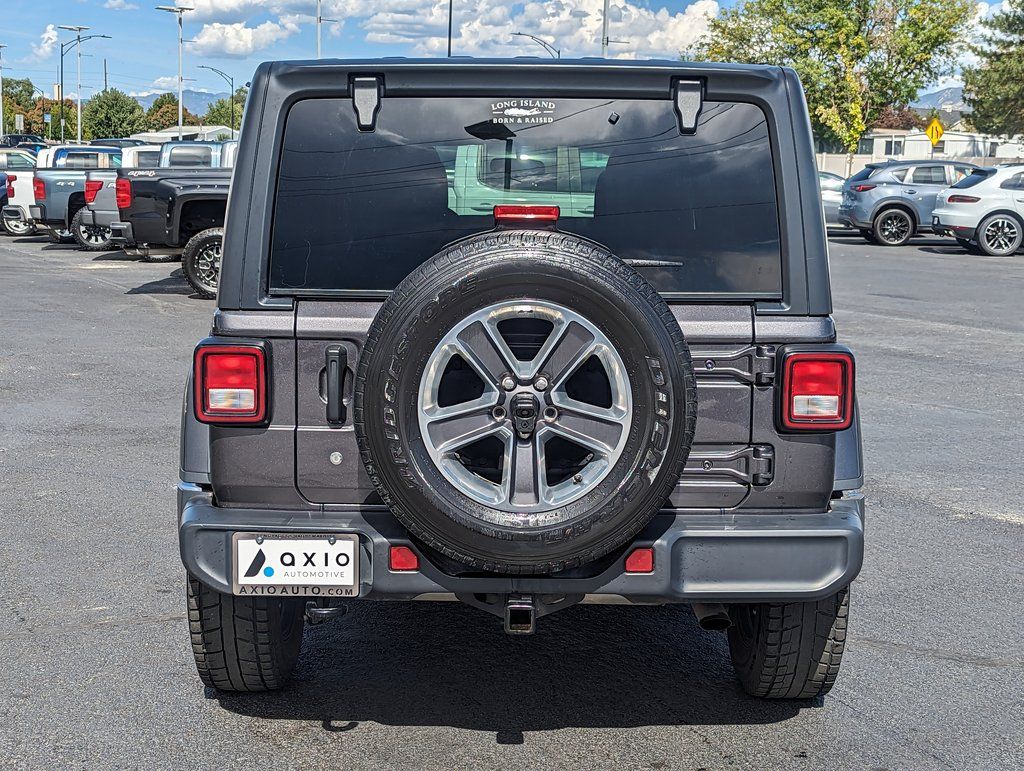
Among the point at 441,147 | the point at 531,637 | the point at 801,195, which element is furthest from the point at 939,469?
the point at 441,147

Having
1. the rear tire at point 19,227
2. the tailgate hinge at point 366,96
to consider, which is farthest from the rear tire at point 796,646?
the rear tire at point 19,227

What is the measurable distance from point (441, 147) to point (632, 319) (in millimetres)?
823

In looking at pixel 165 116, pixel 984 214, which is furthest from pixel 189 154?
pixel 165 116

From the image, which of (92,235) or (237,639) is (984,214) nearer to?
(92,235)

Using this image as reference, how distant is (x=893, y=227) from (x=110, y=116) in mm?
91430

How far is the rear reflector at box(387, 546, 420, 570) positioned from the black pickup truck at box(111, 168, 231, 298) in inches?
480

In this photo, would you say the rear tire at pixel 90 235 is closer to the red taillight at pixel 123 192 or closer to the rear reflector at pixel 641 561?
the red taillight at pixel 123 192

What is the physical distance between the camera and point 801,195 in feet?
11.3

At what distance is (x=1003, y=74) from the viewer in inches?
2039

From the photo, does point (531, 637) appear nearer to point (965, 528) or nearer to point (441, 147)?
point (441, 147)

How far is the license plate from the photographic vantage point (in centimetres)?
332

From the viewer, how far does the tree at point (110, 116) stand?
106 metres

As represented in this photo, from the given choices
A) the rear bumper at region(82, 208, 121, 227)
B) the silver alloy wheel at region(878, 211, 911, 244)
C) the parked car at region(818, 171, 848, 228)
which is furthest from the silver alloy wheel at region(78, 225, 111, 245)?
the parked car at region(818, 171, 848, 228)

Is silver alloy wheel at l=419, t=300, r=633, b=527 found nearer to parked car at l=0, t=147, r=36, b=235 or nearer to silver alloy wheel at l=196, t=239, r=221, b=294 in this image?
silver alloy wheel at l=196, t=239, r=221, b=294
